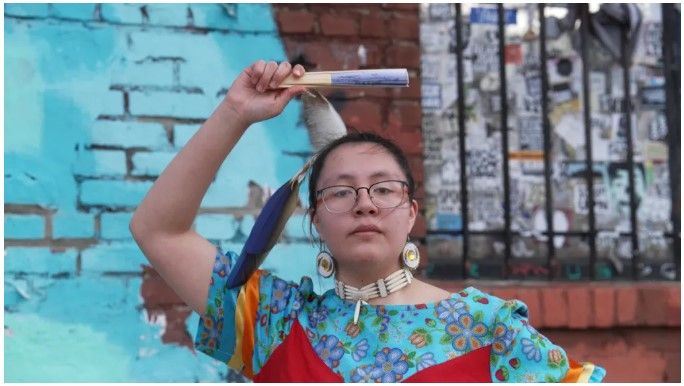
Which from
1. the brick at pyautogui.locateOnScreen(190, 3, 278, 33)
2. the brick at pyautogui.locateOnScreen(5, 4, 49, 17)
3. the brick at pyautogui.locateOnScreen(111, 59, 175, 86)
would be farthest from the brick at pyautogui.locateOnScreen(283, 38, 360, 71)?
the brick at pyautogui.locateOnScreen(5, 4, 49, 17)

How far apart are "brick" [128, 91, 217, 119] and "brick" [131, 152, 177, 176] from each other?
150mm

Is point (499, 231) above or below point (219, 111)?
below

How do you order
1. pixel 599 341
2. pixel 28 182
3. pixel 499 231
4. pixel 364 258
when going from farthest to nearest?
pixel 499 231 → pixel 599 341 → pixel 28 182 → pixel 364 258

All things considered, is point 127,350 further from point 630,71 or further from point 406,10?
point 630,71

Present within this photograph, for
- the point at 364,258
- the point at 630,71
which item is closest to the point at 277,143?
the point at 364,258

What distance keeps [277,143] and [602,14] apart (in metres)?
1.79

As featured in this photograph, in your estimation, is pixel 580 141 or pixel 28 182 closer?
pixel 28 182

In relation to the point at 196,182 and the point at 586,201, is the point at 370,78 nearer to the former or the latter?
the point at 196,182

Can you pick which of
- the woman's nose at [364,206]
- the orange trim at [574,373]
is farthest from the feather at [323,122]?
the orange trim at [574,373]

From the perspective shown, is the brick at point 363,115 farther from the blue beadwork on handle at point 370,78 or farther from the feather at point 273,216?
the blue beadwork on handle at point 370,78

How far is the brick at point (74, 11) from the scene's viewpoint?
332 centimetres

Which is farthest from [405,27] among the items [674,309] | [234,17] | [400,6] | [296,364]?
[296,364]

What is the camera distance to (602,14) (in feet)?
14.0

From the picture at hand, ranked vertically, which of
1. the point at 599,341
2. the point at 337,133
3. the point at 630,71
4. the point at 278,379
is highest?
the point at 630,71
